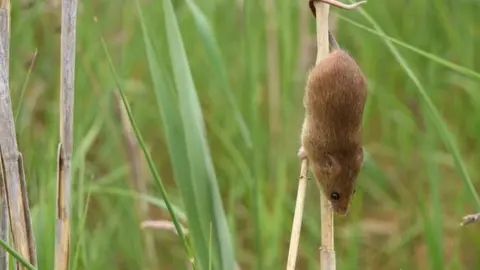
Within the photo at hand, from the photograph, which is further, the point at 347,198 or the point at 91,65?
the point at 91,65

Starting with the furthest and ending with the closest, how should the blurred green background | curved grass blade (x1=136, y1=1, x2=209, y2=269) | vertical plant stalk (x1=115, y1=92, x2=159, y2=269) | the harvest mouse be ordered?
vertical plant stalk (x1=115, y1=92, x2=159, y2=269) → the blurred green background → curved grass blade (x1=136, y1=1, x2=209, y2=269) → the harvest mouse

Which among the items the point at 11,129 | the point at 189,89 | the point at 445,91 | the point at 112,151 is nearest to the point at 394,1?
the point at 445,91

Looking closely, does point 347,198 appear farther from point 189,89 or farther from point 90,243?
point 90,243

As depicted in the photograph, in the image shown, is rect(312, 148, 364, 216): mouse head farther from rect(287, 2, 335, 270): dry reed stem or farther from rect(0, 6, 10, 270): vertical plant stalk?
rect(0, 6, 10, 270): vertical plant stalk

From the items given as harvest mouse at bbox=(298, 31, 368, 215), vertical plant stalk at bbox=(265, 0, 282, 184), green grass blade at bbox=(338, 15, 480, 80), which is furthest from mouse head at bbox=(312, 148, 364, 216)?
vertical plant stalk at bbox=(265, 0, 282, 184)

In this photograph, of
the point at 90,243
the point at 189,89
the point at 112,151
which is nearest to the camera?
the point at 189,89

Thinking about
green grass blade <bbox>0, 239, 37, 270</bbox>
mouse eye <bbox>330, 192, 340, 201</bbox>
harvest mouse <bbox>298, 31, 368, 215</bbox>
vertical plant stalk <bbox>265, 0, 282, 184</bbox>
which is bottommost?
green grass blade <bbox>0, 239, 37, 270</bbox>

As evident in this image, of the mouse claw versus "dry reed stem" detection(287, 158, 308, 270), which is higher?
the mouse claw

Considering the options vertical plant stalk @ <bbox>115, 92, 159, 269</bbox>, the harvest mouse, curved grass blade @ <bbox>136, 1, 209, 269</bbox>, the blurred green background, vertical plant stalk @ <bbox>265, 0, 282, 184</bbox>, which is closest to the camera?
the harvest mouse

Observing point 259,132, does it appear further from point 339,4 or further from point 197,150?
point 339,4
